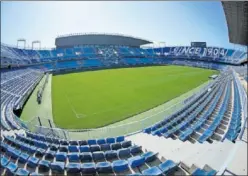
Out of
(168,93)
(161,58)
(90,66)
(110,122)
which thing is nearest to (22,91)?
(110,122)

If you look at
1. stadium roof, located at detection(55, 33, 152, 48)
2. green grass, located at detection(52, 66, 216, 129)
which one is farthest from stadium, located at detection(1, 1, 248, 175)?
stadium roof, located at detection(55, 33, 152, 48)

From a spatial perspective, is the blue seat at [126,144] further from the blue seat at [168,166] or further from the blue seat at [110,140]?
the blue seat at [168,166]

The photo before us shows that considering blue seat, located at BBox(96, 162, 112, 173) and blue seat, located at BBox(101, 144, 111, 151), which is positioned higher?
blue seat, located at BBox(101, 144, 111, 151)

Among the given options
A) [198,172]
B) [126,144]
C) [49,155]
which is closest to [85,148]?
[49,155]

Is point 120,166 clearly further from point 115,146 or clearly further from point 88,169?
point 115,146

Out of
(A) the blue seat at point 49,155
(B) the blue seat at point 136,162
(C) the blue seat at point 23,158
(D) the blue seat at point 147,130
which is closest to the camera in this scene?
(B) the blue seat at point 136,162

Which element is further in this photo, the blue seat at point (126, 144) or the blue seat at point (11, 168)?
the blue seat at point (126, 144)

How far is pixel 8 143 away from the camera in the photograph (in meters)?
11.9

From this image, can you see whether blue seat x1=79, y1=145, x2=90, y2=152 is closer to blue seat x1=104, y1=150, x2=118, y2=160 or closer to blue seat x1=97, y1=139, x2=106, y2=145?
blue seat x1=97, y1=139, x2=106, y2=145

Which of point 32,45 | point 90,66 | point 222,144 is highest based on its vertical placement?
point 32,45

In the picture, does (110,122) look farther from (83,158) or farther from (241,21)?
(241,21)

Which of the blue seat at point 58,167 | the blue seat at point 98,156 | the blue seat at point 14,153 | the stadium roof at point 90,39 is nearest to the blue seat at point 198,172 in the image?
the blue seat at point 98,156

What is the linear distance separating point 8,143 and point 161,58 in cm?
7249

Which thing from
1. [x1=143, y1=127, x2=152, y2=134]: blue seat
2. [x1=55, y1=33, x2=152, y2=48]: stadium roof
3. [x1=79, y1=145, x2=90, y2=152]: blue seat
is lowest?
[x1=79, y1=145, x2=90, y2=152]: blue seat
